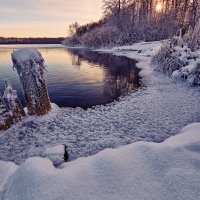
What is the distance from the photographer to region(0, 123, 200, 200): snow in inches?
94.2

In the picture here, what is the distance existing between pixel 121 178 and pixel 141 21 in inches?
1624

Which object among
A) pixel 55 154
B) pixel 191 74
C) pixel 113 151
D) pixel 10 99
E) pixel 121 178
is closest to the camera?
pixel 121 178

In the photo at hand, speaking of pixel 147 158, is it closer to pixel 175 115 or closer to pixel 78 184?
pixel 78 184

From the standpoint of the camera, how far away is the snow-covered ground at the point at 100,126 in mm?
4453

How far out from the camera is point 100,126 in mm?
5348

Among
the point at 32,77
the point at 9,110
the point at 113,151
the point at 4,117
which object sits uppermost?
the point at 32,77

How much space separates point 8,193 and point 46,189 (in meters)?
0.48

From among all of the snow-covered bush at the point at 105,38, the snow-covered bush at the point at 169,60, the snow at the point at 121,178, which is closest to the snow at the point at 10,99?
the snow at the point at 121,178

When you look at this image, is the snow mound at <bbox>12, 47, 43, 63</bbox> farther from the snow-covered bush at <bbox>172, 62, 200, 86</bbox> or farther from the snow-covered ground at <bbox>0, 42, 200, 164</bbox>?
the snow-covered bush at <bbox>172, 62, 200, 86</bbox>

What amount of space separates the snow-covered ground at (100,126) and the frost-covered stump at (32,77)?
37cm

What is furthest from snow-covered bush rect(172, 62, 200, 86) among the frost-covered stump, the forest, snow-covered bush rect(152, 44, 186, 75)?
the forest

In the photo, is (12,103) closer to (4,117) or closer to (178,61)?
Result: (4,117)

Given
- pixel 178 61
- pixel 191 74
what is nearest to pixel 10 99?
pixel 191 74

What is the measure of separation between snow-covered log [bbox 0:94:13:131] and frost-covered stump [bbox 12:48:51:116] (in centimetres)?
76
